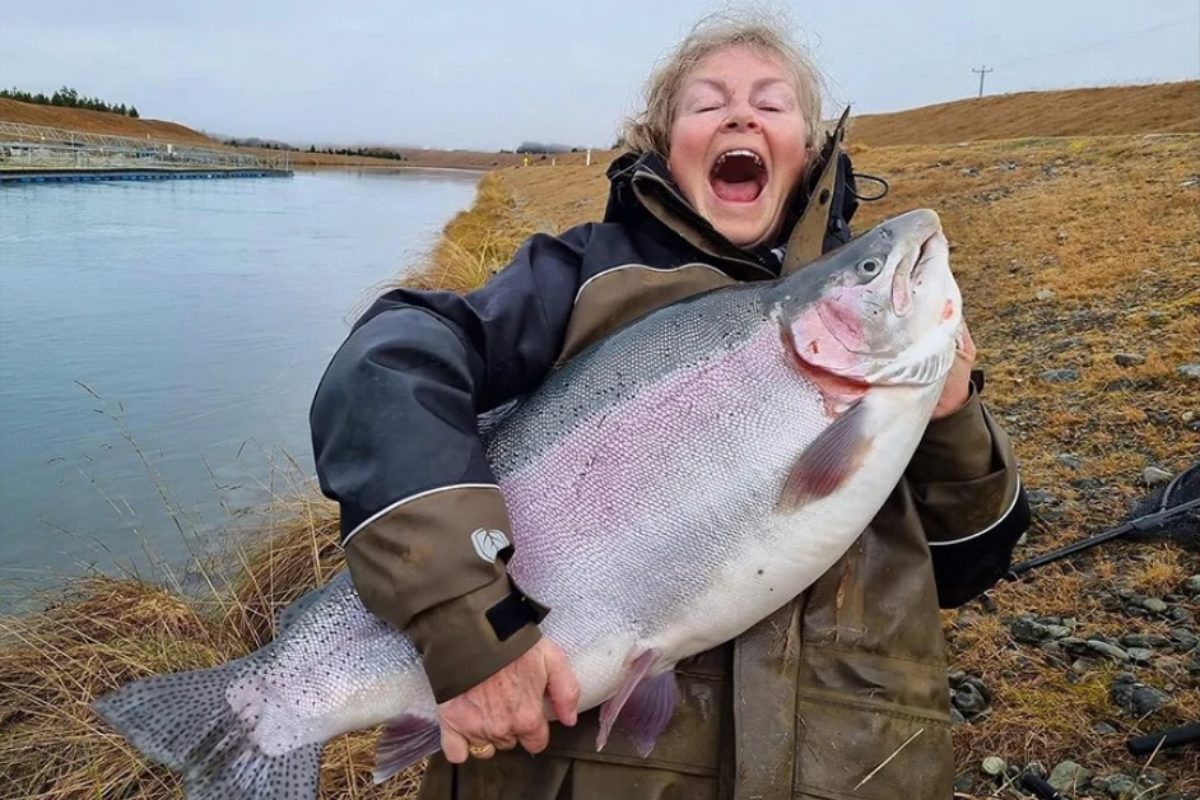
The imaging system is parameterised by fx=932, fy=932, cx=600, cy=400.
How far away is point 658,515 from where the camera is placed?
6.73 feet

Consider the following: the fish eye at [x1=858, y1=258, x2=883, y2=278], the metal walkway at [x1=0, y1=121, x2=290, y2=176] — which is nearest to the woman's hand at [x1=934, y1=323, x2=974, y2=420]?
the fish eye at [x1=858, y1=258, x2=883, y2=278]

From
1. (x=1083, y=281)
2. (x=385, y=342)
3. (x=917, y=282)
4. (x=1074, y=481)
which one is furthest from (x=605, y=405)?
(x=1083, y=281)

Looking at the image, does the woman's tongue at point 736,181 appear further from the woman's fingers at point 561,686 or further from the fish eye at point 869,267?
the woman's fingers at point 561,686

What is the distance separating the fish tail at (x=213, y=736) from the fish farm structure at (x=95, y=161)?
118 ft

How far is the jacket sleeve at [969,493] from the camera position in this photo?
2205 millimetres

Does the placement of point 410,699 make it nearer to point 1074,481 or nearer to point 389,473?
point 389,473

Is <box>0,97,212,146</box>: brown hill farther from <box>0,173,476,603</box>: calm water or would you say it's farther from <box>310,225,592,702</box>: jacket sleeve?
<box>310,225,592,702</box>: jacket sleeve

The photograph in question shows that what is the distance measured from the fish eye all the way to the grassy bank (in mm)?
1802

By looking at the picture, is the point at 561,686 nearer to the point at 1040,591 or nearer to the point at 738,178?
the point at 738,178

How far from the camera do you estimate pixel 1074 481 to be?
189 inches

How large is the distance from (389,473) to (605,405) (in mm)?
575

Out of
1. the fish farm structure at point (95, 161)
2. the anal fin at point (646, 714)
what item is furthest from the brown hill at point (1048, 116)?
the fish farm structure at point (95, 161)

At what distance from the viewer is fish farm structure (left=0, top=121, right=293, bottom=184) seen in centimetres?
3544

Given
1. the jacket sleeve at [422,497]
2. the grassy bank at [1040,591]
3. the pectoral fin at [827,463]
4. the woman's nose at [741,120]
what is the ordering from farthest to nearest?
the grassy bank at [1040,591] → the woman's nose at [741,120] → the pectoral fin at [827,463] → the jacket sleeve at [422,497]
